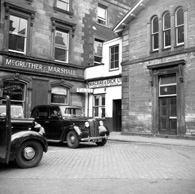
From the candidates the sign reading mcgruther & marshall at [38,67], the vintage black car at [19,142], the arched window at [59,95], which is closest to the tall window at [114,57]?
the sign reading mcgruther & marshall at [38,67]

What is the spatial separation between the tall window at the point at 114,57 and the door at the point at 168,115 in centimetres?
560

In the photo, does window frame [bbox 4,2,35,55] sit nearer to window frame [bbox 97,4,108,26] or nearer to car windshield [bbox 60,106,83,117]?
window frame [bbox 97,4,108,26]

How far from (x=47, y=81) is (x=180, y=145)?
37.1 ft

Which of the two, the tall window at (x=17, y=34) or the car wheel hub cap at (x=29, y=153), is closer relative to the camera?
the car wheel hub cap at (x=29, y=153)

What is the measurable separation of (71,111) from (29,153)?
209 inches

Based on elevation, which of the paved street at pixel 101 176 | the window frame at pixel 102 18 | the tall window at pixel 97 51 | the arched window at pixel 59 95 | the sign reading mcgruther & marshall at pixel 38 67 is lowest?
the paved street at pixel 101 176

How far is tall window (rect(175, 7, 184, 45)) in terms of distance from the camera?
594 inches

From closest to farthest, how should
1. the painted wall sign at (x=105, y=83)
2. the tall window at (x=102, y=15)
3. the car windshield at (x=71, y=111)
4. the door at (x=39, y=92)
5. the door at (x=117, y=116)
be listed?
the car windshield at (x=71, y=111)
the door at (x=39, y=92)
the painted wall sign at (x=105, y=83)
the door at (x=117, y=116)
the tall window at (x=102, y=15)

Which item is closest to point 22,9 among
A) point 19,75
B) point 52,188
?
point 19,75

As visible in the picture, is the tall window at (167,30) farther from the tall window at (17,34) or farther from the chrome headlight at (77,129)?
the tall window at (17,34)

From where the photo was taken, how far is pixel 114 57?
2011cm

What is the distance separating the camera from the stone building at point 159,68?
14391 mm

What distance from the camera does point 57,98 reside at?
66.9ft

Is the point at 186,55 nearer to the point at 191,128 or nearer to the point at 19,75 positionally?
the point at 191,128
